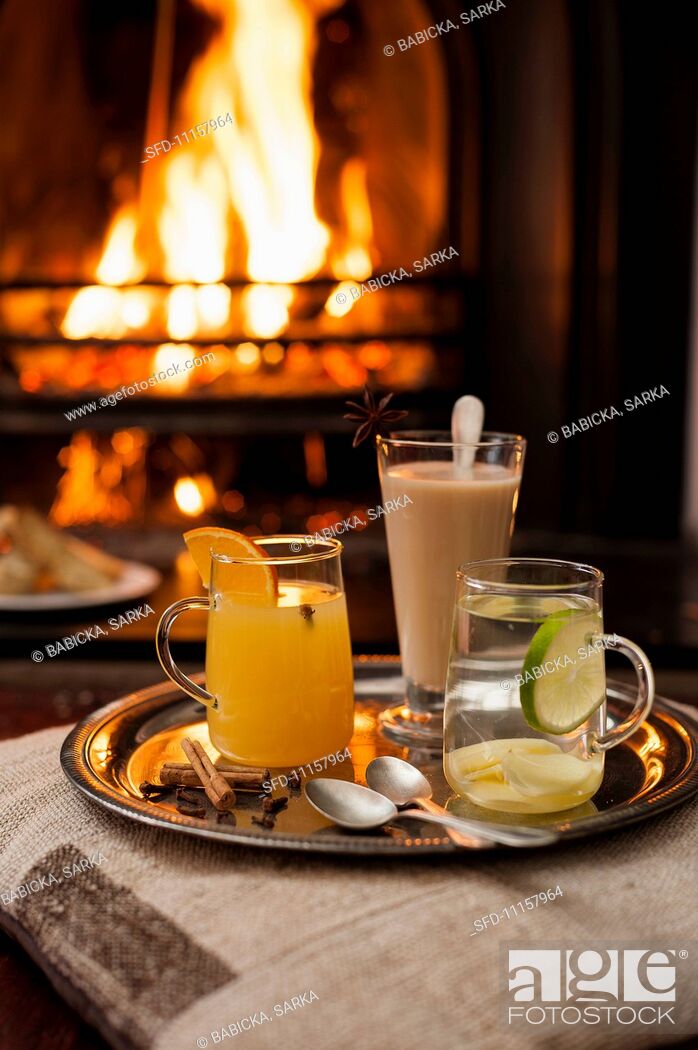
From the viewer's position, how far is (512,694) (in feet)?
2.96

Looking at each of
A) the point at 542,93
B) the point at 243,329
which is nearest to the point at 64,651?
the point at 243,329

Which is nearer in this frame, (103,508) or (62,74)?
(62,74)

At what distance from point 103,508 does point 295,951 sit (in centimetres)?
230

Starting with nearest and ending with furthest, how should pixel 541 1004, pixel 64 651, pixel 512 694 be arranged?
pixel 541 1004
pixel 512 694
pixel 64 651

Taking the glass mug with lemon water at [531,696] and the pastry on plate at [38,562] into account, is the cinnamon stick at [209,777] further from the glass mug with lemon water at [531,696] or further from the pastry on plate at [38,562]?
the pastry on plate at [38,562]

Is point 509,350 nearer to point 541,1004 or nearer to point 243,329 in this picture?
point 243,329

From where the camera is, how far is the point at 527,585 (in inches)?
37.0

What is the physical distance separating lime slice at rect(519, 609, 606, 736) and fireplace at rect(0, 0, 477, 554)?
5.85ft

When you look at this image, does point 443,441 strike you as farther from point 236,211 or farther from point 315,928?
point 236,211

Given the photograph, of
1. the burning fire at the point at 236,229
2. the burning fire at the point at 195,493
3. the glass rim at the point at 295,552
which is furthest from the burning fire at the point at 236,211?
→ the glass rim at the point at 295,552

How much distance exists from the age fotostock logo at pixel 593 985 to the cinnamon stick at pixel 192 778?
11.5 inches

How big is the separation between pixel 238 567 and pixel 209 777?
18cm

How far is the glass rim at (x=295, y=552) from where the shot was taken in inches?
39.9

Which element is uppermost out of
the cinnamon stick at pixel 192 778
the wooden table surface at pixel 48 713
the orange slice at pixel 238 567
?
the orange slice at pixel 238 567
